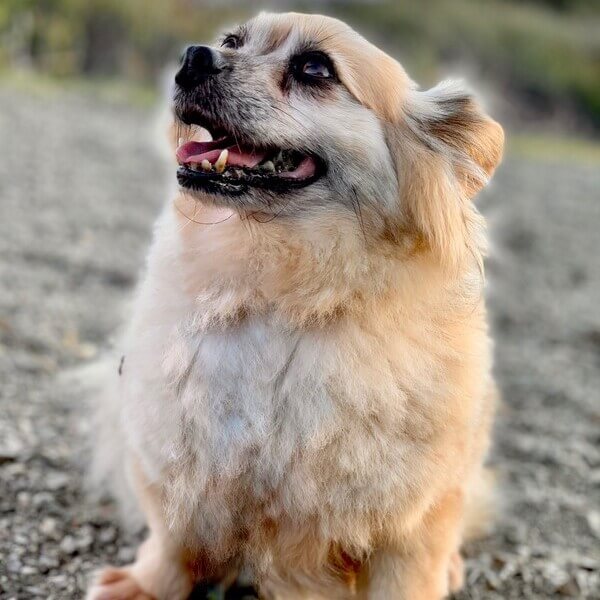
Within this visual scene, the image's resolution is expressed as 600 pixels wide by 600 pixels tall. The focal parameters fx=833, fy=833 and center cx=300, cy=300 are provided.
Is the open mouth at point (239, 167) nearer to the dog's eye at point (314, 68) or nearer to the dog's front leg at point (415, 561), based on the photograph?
the dog's eye at point (314, 68)

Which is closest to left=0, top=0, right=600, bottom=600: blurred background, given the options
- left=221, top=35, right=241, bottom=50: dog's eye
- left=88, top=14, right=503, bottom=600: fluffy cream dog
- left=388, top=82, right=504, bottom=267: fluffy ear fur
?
left=221, top=35, right=241, bottom=50: dog's eye

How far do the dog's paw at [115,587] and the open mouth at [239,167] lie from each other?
1.44 m

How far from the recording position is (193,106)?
2678 mm

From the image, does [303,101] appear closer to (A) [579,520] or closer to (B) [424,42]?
(A) [579,520]

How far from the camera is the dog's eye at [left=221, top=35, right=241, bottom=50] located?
9.91ft

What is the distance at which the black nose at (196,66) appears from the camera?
8.69ft

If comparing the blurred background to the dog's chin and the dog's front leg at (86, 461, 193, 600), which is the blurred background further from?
the dog's chin

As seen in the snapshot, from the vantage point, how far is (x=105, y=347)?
17.0 feet

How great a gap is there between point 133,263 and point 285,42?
16.2 feet

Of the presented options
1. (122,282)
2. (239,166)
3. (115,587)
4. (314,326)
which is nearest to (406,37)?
(122,282)

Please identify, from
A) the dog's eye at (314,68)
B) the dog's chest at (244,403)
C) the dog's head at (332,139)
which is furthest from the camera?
the dog's eye at (314,68)

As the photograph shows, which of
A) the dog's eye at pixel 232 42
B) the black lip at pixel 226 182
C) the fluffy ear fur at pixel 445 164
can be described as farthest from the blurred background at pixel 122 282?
the fluffy ear fur at pixel 445 164

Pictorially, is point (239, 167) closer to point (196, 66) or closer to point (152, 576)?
point (196, 66)

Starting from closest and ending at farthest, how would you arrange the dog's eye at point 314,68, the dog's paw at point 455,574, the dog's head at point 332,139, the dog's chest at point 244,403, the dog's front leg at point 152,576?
1. the dog's chest at point 244,403
2. the dog's head at point 332,139
3. the dog's eye at point 314,68
4. the dog's front leg at point 152,576
5. the dog's paw at point 455,574
